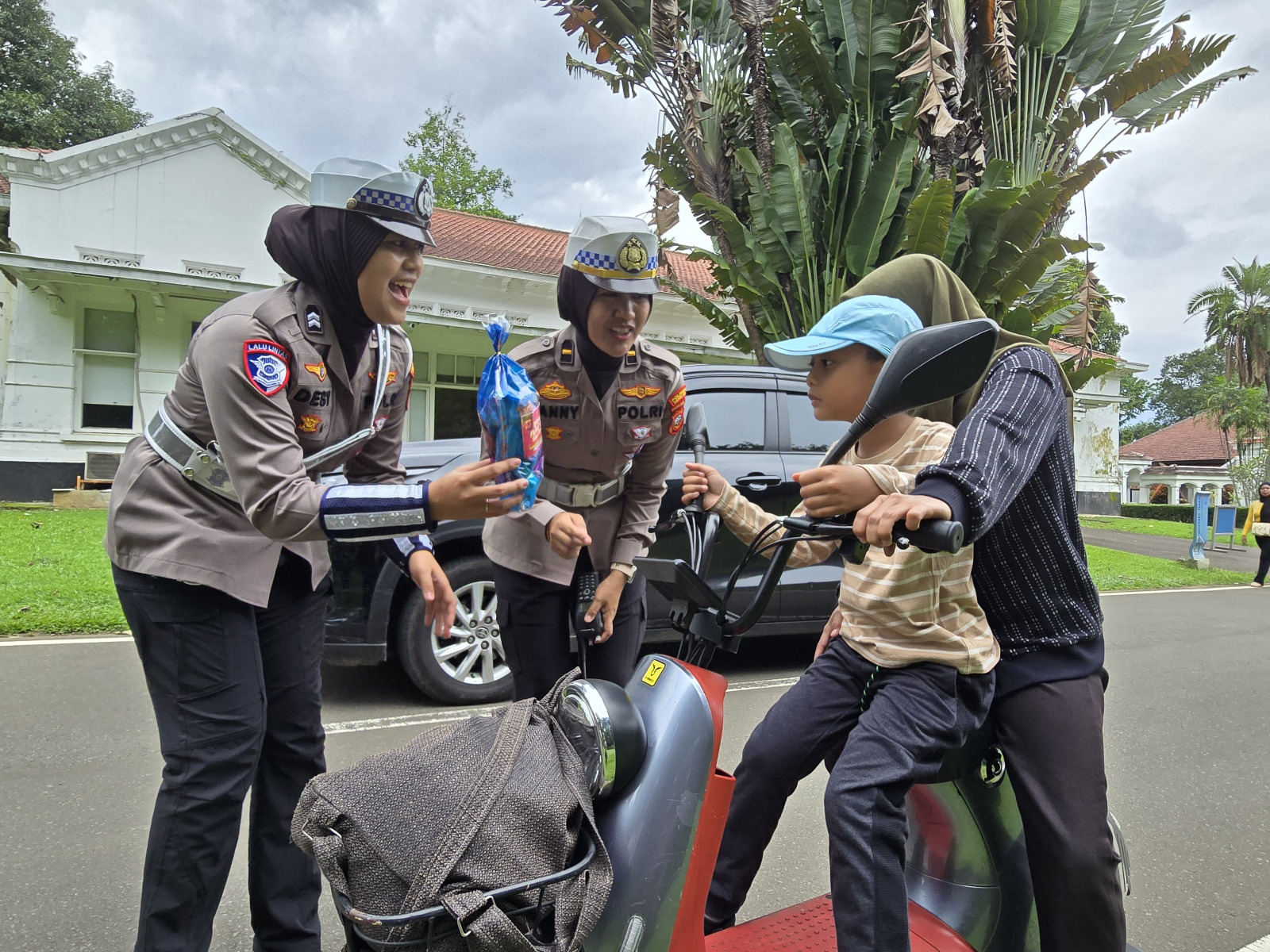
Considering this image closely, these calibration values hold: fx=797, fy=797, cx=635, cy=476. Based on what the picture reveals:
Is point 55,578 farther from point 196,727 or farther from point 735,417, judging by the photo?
point 196,727

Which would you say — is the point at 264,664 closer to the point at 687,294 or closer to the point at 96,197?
the point at 687,294

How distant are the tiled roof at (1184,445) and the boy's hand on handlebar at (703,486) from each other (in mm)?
57550

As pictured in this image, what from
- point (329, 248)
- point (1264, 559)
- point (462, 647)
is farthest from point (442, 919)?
point (1264, 559)

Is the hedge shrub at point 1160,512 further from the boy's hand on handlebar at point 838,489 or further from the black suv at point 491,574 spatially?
the boy's hand on handlebar at point 838,489

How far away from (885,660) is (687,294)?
9391mm

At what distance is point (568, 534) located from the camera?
1.88 m

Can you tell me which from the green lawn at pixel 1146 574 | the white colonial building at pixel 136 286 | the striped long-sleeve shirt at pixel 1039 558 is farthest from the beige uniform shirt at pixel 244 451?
the green lawn at pixel 1146 574

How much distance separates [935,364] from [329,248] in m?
1.20

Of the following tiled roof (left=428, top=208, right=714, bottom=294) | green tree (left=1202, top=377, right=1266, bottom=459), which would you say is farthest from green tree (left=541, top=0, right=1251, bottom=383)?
green tree (left=1202, top=377, right=1266, bottom=459)

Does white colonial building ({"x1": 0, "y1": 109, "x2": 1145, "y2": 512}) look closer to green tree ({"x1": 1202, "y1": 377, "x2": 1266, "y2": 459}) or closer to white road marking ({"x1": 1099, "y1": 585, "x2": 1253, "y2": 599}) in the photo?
white road marking ({"x1": 1099, "y1": 585, "x2": 1253, "y2": 599})

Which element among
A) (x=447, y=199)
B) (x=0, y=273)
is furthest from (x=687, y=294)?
(x=447, y=199)

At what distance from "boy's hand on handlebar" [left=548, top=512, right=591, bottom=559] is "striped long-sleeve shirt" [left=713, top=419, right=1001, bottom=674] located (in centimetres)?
35

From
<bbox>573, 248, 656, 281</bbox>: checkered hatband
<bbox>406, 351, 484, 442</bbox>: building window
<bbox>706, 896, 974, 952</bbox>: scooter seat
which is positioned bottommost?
<bbox>706, 896, 974, 952</bbox>: scooter seat

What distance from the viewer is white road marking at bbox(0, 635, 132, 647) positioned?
5039mm
